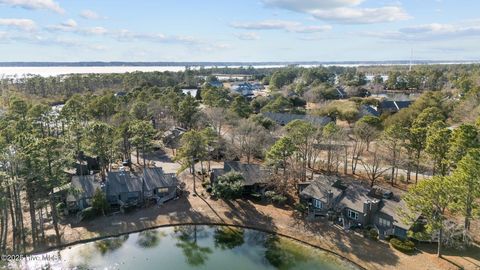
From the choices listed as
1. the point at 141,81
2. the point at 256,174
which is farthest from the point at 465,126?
the point at 141,81

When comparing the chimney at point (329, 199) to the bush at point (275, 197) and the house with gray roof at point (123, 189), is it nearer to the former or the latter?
the bush at point (275, 197)

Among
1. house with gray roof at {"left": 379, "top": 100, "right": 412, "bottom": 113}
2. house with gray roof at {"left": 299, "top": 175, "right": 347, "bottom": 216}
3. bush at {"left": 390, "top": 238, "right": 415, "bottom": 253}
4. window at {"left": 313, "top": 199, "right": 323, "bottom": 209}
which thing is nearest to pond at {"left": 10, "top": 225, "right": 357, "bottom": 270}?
bush at {"left": 390, "top": 238, "right": 415, "bottom": 253}

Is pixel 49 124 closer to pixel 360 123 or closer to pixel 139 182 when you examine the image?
pixel 139 182

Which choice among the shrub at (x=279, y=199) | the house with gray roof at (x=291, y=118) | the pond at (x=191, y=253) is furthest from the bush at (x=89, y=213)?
the house with gray roof at (x=291, y=118)

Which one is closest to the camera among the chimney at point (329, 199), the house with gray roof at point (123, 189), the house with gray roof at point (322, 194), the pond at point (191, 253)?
the pond at point (191, 253)

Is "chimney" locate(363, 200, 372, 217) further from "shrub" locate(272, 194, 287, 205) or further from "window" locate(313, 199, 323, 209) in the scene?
"shrub" locate(272, 194, 287, 205)

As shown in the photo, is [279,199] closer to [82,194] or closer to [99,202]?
[99,202]
